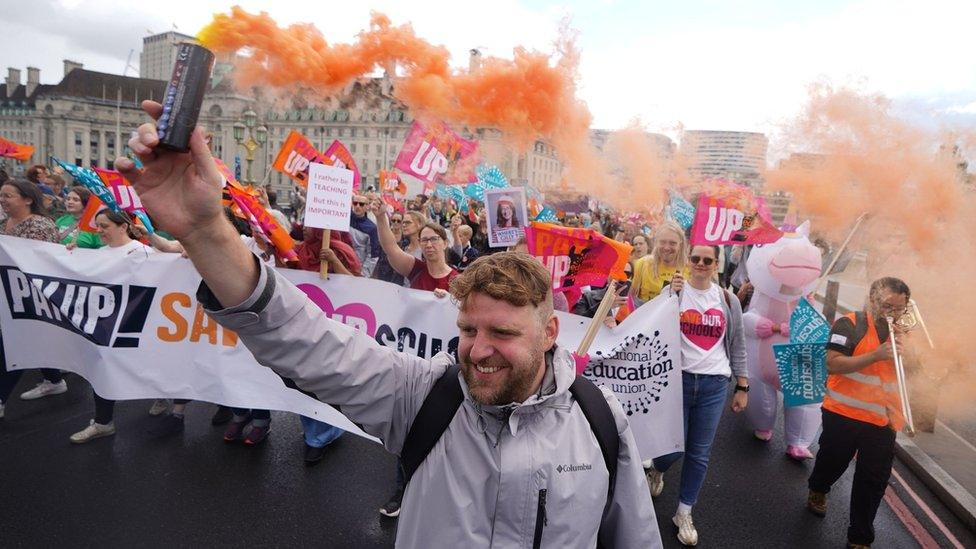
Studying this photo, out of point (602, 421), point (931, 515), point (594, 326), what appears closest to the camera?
point (602, 421)

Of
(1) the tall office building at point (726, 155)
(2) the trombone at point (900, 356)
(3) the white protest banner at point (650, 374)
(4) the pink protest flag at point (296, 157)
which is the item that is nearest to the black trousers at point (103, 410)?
(4) the pink protest flag at point (296, 157)

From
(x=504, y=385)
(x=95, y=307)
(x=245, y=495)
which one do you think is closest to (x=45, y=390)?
(x=95, y=307)

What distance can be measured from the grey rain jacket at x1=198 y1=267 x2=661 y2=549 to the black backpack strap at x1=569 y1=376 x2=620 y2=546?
3cm

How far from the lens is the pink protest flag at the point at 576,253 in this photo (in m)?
3.99

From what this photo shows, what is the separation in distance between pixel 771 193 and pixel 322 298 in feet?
20.3

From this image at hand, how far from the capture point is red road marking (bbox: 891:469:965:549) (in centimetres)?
404

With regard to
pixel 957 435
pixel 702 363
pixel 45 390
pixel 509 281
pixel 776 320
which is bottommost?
pixel 45 390

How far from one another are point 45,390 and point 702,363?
6208 millimetres

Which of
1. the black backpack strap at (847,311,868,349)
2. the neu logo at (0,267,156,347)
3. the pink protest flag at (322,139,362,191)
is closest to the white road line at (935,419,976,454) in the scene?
the black backpack strap at (847,311,868,349)

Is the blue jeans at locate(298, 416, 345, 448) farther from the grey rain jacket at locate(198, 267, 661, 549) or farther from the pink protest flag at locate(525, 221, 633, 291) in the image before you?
the grey rain jacket at locate(198, 267, 661, 549)

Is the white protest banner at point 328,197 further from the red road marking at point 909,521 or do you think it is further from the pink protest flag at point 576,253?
the red road marking at point 909,521

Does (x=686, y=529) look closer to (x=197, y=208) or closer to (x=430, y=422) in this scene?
(x=430, y=422)

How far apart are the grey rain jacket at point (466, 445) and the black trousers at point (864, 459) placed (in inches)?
119

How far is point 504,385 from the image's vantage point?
153 centimetres
